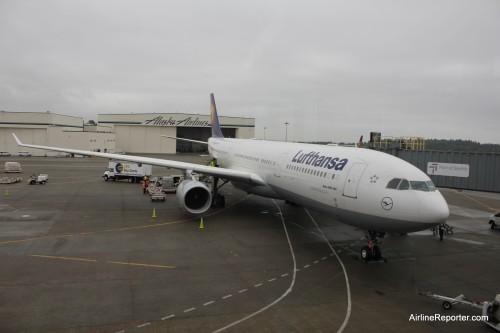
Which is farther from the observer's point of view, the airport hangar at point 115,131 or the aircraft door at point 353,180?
the airport hangar at point 115,131

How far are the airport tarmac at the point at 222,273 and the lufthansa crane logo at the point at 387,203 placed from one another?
8.48 ft

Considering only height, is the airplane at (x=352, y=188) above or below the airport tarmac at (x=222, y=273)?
above

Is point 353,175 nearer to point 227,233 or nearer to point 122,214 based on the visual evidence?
point 227,233

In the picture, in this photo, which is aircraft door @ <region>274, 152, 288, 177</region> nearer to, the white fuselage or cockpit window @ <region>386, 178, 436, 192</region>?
the white fuselage

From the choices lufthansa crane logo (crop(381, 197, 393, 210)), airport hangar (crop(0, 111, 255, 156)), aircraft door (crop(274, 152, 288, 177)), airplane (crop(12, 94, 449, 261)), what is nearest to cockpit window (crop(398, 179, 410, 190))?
airplane (crop(12, 94, 449, 261))

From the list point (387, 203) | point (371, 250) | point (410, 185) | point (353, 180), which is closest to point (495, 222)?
point (371, 250)

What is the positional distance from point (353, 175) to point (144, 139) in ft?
272

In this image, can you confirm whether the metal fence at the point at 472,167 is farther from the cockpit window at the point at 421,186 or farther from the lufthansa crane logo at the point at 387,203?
the lufthansa crane logo at the point at 387,203

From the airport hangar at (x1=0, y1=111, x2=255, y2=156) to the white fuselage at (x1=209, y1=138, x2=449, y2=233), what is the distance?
66.7 m

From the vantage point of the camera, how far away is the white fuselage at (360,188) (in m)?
11.8

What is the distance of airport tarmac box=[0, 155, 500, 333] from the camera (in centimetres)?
943

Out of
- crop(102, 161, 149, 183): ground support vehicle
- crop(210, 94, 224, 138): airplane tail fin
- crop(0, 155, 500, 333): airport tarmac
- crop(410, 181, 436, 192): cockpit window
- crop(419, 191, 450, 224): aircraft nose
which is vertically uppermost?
crop(210, 94, 224, 138): airplane tail fin

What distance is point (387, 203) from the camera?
12227 millimetres

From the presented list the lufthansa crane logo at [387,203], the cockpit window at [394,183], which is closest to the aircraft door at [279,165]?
the cockpit window at [394,183]
